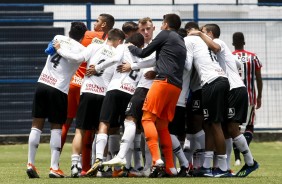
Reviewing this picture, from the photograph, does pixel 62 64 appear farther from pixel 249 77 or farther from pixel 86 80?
pixel 249 77

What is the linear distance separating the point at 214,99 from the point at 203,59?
554 mm

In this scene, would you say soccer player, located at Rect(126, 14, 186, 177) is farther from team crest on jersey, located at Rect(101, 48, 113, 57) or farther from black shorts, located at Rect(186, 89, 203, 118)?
black shorts, located at Rect(186, 89, 203, 118)

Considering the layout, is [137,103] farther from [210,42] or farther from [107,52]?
[210,42]

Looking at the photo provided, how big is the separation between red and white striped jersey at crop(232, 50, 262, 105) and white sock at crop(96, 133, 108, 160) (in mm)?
4027

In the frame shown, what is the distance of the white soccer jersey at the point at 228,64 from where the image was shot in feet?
47.9

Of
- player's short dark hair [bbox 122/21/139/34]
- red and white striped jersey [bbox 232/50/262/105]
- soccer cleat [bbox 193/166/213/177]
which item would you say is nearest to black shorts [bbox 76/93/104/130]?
player's short dark hair [bbox 122/21/139/34]

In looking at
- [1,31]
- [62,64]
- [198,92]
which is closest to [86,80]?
[62,64]

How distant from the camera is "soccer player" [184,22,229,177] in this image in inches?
555

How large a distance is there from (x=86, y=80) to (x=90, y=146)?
964 millimetres

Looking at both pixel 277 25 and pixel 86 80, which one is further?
pixel 277 25

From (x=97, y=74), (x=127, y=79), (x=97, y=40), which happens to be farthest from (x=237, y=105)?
(x=97, y=40)

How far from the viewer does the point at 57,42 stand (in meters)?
14.3

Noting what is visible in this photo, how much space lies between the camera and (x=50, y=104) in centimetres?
1417

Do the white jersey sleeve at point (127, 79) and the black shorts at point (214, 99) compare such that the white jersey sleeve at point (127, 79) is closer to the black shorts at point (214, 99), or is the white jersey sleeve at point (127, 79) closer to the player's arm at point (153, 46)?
the player's arm at point (153, 46)
